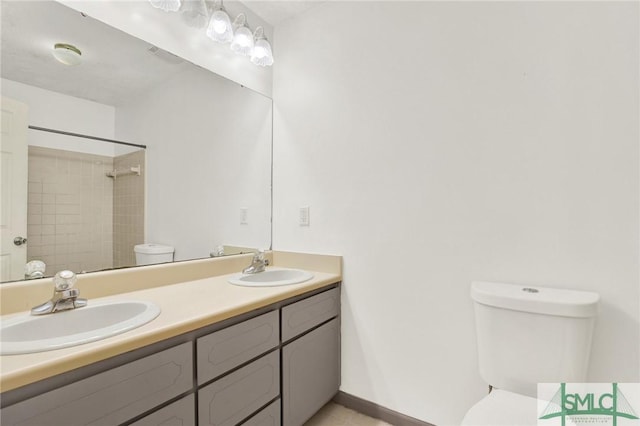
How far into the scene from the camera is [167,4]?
141 centimetres

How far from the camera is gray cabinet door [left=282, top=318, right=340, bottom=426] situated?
1.39 metres

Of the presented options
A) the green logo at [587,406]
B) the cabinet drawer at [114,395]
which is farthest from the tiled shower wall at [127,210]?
the green logo at [587,406]

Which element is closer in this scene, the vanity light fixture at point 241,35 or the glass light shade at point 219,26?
the glass light shade at point 219,26

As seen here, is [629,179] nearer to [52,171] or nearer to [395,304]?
[395,304]

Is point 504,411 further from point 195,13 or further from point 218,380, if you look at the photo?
point 195,13

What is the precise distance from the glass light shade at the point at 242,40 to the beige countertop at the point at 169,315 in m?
1.35

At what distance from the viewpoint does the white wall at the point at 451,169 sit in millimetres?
1139

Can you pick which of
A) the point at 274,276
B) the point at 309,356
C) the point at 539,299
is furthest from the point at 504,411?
the point at 274,276

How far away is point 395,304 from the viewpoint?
1.60 meters

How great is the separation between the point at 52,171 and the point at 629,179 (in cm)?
218

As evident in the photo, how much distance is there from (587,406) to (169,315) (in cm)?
145

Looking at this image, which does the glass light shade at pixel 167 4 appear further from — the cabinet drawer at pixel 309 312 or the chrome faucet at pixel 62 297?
the cabinet drawer at pixel 309 312

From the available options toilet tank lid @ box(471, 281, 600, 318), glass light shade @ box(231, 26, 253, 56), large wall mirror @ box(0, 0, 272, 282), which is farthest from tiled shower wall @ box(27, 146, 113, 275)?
toilet tank lid @ box(471, 281, 600, 318)

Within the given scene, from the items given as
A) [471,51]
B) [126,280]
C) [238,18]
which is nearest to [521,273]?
[471,51]
